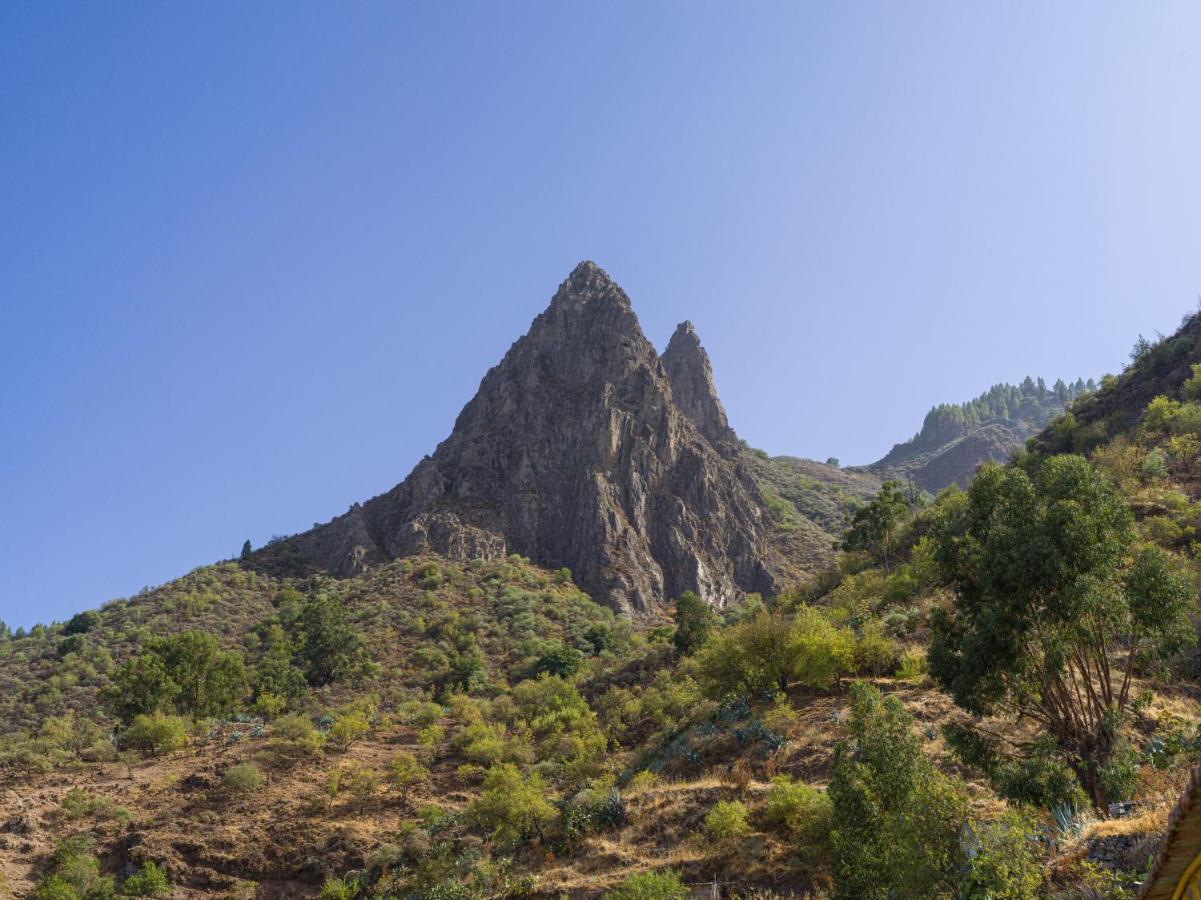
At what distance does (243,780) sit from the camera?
110ft

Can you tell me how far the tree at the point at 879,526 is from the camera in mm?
52219

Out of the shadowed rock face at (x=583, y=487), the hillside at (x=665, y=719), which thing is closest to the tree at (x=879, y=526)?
the hillside at (x=665, y=719)

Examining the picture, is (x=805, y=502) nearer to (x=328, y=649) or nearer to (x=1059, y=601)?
(x=328, y=649)

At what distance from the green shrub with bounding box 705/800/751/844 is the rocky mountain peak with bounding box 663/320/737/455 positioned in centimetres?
11123

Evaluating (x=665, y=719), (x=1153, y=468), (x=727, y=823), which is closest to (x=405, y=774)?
(x=665, y=719)

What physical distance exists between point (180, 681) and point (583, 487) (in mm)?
63374

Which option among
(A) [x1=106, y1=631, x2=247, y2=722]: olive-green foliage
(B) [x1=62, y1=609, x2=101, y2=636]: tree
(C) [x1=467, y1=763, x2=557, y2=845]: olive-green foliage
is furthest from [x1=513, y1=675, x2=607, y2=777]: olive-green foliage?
(B) [x1=62, y1=609, x2=101, y2=636]: tree

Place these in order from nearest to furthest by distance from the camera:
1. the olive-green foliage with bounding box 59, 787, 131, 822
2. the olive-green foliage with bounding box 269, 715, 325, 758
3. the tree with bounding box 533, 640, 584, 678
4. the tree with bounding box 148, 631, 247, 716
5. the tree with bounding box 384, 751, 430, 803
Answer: the olive-green foliage with bounding box 59, 787, 131, 822 < the tree with bounding box 384, 751, 430, 803 < the olive-green foliage with bounding box 269, 715, 325, 758 < the tree with bounding box 148, 631, 247, 716 < the tree with bounding box 533, 640, 584, 678

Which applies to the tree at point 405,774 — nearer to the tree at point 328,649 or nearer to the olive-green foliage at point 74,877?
the olive-green foliage at point 74,877

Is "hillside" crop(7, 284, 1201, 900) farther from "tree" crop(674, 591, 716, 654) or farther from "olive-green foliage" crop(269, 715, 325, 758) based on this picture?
"tree" crop(674, 591, 716, 654)

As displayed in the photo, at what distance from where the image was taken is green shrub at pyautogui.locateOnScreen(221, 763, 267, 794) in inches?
1312

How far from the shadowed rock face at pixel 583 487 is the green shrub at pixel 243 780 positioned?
2092 inches

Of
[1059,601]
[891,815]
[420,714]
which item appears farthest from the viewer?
[420,714]

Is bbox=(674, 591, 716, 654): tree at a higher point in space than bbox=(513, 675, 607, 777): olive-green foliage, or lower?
higher
